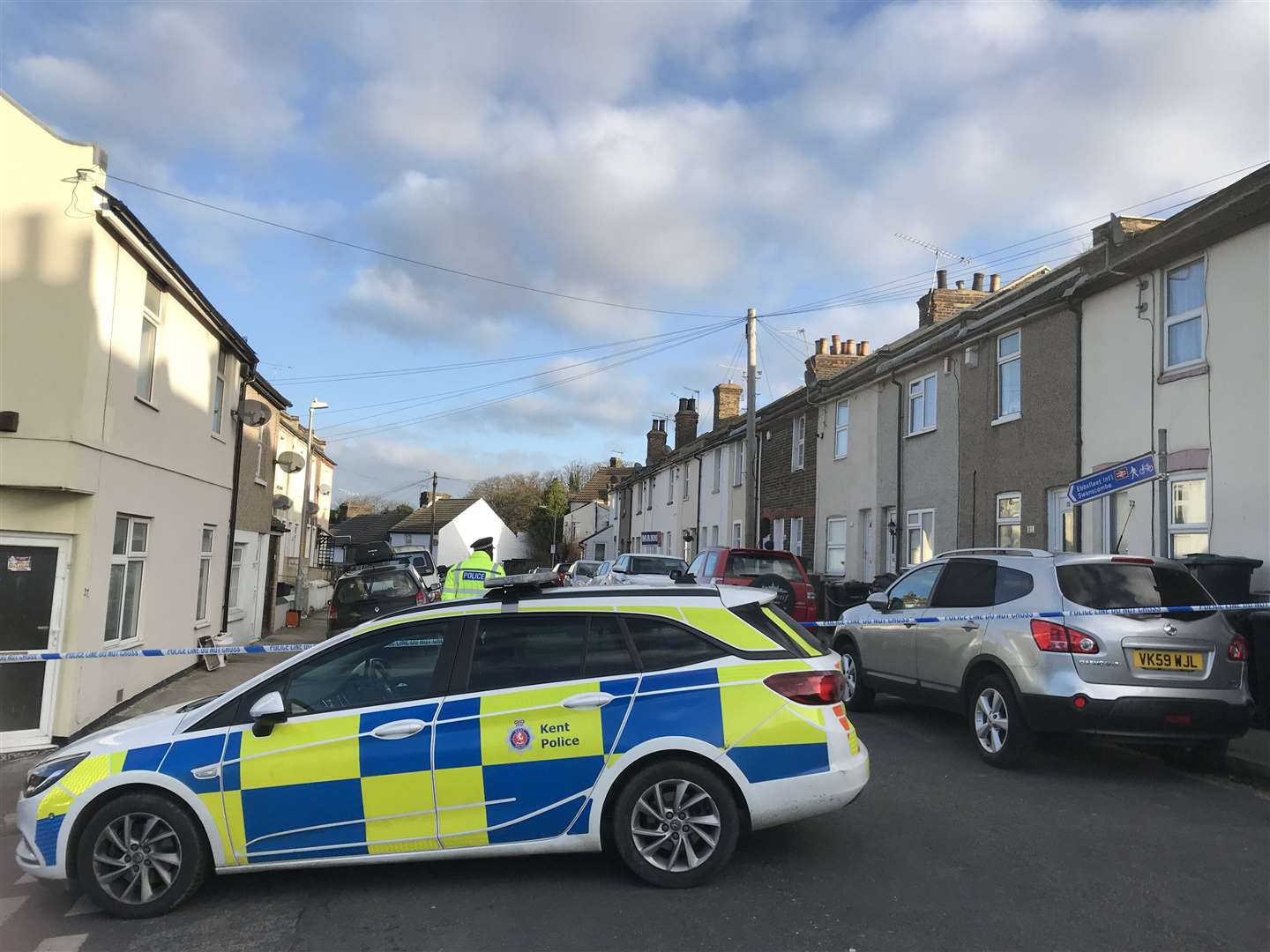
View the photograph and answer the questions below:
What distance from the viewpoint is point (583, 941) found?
4.09 meters

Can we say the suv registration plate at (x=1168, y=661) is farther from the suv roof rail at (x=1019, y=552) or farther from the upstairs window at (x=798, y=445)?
the upstairs window at (x=798, y=445)

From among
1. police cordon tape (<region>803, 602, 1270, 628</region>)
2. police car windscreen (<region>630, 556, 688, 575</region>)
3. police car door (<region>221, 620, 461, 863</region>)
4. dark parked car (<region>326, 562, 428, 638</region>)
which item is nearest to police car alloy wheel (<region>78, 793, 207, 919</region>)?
police car door (<region>221, 620, 461, 863</region>)

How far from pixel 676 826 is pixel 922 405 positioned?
14054 millimetres

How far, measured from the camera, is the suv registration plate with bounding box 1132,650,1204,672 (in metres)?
6.75

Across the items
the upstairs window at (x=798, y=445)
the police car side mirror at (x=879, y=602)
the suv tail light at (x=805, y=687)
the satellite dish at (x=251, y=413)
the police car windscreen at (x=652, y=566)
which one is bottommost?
the suv tail light at (x=805, y=687)

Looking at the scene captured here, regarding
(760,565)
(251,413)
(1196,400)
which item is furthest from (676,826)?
(251,413)

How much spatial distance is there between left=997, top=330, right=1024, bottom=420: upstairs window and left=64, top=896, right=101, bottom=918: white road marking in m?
12.9

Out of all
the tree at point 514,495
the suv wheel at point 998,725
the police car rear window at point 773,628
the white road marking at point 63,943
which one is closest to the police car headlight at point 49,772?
the white road marking at point 63,943

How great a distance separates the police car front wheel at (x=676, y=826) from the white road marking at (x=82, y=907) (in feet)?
8.79

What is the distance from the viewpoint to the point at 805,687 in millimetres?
4875

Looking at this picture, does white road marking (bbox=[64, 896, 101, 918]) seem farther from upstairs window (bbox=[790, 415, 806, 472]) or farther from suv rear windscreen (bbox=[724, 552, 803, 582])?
upstairs window (bbox=[790, 415, 806, 472])

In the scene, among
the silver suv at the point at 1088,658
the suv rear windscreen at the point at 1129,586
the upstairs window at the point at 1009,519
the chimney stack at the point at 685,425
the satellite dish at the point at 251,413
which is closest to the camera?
the silver suv at the point at 1088,658

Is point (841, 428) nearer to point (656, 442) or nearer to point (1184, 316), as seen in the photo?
point (1184, 316)

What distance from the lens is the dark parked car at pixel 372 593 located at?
49.5 feet
